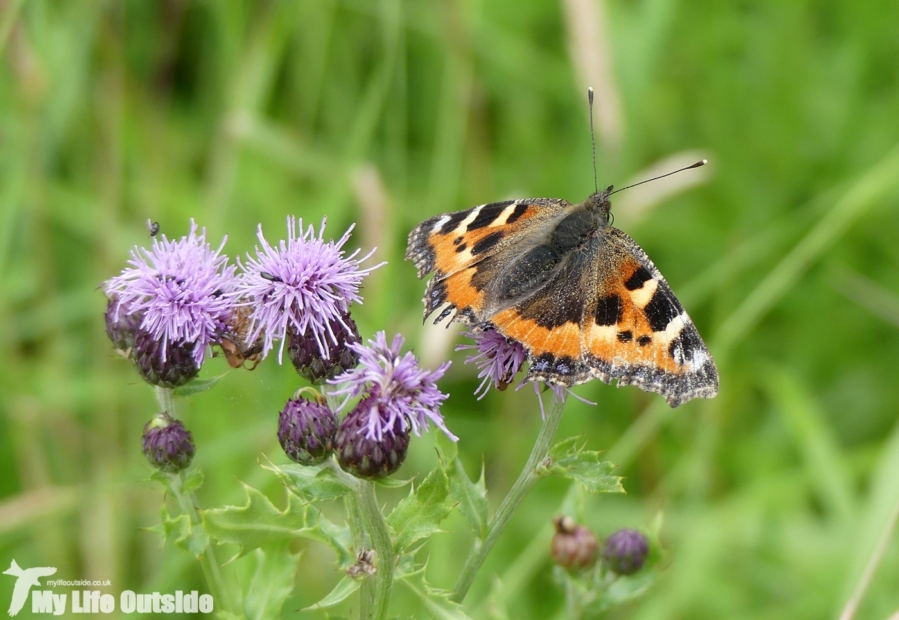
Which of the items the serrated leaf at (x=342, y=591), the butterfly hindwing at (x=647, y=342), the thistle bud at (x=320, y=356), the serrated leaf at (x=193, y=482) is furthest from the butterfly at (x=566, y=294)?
the serrated leaf at (x=193, y=482)

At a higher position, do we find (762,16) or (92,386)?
(762,16)

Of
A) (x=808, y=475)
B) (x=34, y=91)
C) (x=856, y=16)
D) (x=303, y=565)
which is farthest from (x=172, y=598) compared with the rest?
(x=856, y=16)

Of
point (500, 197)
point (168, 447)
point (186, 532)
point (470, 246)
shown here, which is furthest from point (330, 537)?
point (500, 197)

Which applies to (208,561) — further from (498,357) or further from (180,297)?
(498,357)

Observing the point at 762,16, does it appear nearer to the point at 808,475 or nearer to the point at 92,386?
the point at 808,475

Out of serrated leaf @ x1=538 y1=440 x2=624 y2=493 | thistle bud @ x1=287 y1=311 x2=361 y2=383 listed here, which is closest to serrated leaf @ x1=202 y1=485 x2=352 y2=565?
thistle bud @ x1=287 y1=311 x2=361 y2=383

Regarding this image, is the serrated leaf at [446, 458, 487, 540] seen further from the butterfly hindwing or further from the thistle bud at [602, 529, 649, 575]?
the thistle bud at [602, 529, 649, 575]

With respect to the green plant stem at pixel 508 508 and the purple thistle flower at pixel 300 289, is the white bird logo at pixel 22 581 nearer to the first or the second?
the purple thistle flower at pixel 300 289
